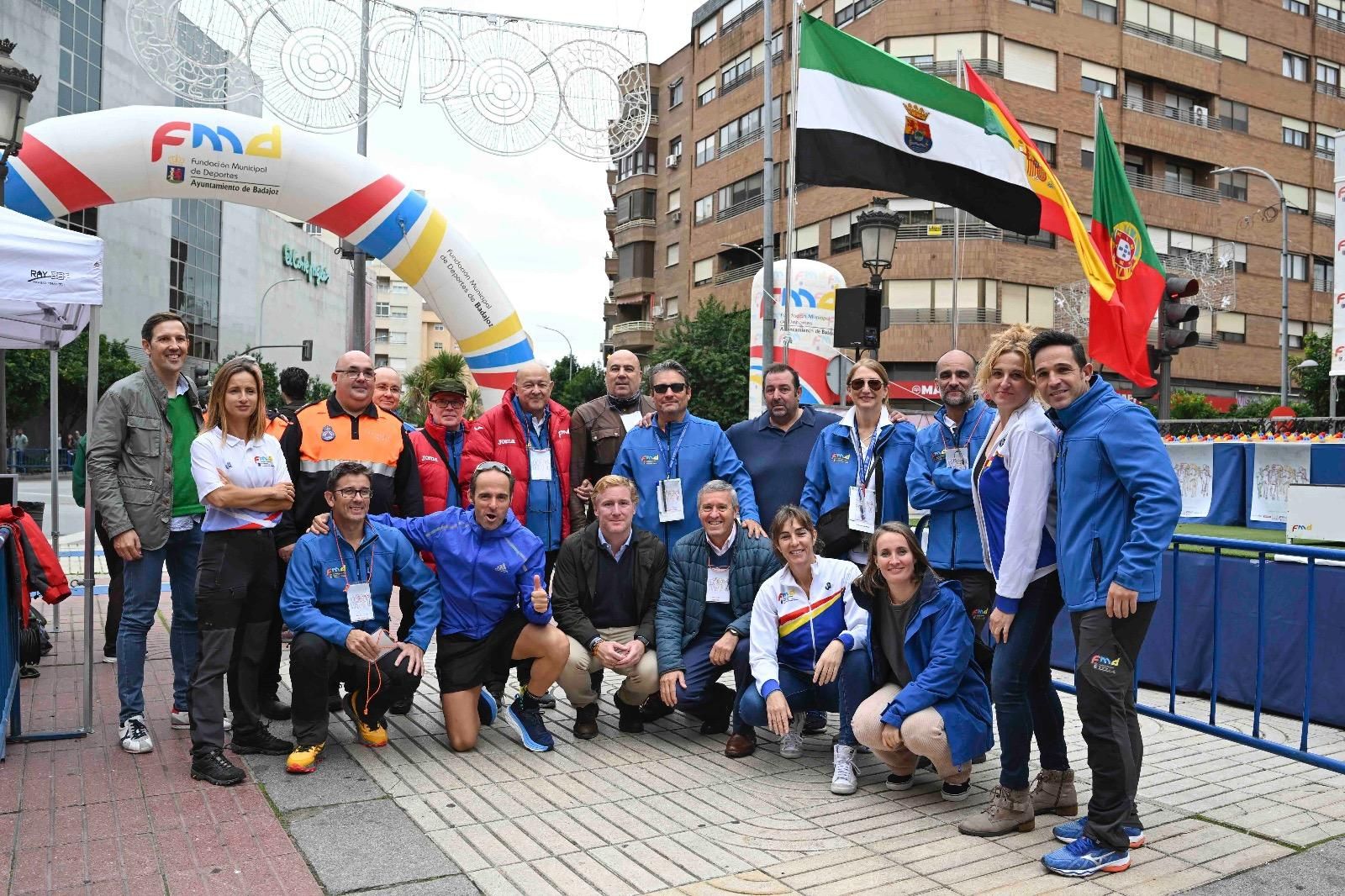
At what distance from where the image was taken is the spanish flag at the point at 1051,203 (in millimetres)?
8031

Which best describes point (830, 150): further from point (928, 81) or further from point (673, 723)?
point (673, 723)

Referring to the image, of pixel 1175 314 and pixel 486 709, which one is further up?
pixel 1175 314

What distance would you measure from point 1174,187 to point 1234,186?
3760 millimetres

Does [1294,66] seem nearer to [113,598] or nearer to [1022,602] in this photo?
[1022,602]

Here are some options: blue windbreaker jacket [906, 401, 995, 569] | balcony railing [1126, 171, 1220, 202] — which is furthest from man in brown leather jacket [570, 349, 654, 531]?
balcony railing [1126, 171, 1220, 202]

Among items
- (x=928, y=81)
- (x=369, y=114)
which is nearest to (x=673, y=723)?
(x=928, y=81)

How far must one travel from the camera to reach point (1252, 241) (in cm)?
4450

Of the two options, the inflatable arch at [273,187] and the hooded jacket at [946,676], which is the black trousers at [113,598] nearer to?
the inflatable arch at [273,187]

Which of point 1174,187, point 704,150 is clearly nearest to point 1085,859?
point 1174,187

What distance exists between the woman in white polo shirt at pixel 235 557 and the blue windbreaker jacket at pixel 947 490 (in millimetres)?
3175

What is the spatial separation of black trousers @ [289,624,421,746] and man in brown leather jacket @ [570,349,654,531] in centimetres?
174

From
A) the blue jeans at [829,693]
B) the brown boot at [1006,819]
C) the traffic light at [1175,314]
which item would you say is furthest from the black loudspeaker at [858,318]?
the brown boot at [1006,819]

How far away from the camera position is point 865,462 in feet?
18.8

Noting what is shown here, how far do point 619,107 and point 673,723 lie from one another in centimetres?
736
